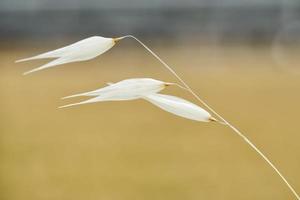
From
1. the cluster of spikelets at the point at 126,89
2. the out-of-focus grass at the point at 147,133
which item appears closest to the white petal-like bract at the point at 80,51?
the cluster of spikelets at the point at 126,89

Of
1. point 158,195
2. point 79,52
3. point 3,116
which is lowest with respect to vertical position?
point 158,195

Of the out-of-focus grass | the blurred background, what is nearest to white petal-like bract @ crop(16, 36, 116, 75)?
the blurred background

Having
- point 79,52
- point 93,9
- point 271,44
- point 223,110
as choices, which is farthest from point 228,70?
point 79,52

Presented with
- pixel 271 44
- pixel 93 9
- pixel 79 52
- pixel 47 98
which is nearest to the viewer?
pixel 79 52

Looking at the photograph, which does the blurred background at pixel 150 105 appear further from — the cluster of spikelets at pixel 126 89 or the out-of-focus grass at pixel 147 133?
the cluster of spikelets at pixel 126 89

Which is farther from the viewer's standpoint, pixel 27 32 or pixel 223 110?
pixel 223 110

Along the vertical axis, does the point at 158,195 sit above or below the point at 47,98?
below

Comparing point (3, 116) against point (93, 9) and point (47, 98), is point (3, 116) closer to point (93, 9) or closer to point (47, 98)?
point (47, 98)
